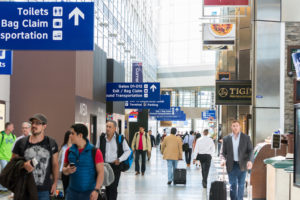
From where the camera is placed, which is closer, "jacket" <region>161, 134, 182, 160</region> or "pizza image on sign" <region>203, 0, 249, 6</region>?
"jacket" <region>161, 134, 182, 160</region>

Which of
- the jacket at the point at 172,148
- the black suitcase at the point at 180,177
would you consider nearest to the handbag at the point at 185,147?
the jacket at the point at 172,148

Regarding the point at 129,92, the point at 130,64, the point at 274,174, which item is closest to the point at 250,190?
the point at 274,174

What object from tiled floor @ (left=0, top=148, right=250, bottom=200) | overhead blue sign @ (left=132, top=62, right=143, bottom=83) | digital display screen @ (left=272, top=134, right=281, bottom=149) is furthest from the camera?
overhead blue sign @ (left=132, top=62, right=143, bottom=83)

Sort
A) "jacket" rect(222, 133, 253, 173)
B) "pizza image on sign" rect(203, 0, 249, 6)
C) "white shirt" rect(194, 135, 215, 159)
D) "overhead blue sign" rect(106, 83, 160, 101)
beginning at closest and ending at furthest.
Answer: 1. "jacket" rect(222, 133, 253, 173)
2. "white shirt" rect(194, 135, 215, 159)
3. "pizza image on sign" rect(203, 0, 249, 6)
4. "overhead blue sign" rect(106, 83, 160, 101)

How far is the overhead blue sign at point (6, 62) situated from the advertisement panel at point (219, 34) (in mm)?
13331

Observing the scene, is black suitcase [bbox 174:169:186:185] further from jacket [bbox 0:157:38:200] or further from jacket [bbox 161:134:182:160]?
jacket [bbox 0:157:38:200]

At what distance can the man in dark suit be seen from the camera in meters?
10.2

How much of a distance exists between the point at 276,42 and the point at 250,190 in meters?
9.47

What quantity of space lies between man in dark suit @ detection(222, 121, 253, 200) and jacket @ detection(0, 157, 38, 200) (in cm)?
506

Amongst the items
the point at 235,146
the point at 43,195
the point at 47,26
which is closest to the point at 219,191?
the point at 235,146

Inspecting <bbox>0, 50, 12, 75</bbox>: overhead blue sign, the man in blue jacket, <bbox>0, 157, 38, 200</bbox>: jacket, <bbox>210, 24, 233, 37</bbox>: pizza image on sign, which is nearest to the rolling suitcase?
the man in blue jacket

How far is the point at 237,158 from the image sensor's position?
10242mm

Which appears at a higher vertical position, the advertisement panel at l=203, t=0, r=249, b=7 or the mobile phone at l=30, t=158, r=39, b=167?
the advertisement panel at l=203, t=0, r=249, b=7

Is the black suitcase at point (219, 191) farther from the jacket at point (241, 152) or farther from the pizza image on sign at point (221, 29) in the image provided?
the pizza image on sign at point (221, 29)
